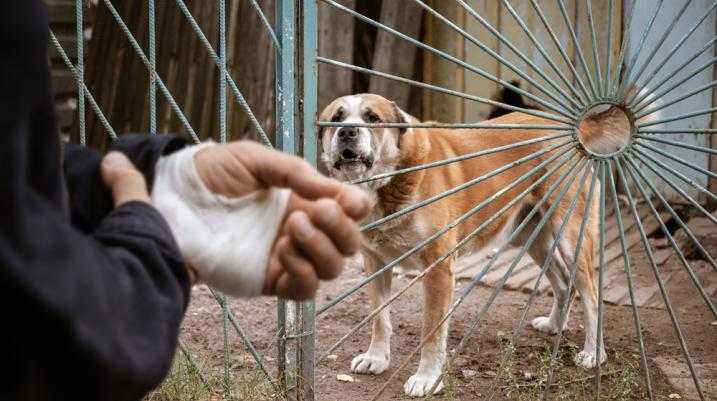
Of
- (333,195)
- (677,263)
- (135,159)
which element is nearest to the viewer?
(333,195)

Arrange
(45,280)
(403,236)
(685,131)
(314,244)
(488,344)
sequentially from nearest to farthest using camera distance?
(45,280) < (314,244) < (685,131) < (403,236) < (488,344)

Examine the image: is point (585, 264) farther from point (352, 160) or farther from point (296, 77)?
point (296, 77)

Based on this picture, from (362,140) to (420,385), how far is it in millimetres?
1155

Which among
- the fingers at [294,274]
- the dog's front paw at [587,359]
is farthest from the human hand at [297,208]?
the dog's front paw at [587,359]

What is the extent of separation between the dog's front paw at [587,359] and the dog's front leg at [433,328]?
2.25 ft

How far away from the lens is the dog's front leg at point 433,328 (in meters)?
4.16

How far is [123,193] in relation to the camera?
1099 mm

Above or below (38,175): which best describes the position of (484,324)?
below

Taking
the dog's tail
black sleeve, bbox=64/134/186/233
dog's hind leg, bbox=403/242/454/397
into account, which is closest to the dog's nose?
dog's hind leg, bbox=403/242/454/397

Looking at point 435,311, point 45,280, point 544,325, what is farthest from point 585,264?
point 45,280

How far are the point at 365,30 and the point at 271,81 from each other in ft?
3.53

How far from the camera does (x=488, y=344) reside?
4.75 metres

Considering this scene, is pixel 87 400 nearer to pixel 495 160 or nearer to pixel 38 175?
pixel 38 175

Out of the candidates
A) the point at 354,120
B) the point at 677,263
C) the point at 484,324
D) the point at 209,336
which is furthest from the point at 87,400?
the point at 677,263
